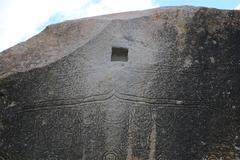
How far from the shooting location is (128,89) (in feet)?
10.8

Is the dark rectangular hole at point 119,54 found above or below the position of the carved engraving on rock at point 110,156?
above

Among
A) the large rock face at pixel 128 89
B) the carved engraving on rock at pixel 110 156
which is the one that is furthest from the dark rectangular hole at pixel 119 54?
the carved engraving on rock at pixel 110 156

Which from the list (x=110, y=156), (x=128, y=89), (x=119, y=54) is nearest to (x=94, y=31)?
(x=119, y=54)

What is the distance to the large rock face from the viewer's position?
317 cm

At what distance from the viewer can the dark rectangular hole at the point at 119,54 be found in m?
3.41

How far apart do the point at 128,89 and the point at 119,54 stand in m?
0.25

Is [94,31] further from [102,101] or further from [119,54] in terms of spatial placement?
[102,101]

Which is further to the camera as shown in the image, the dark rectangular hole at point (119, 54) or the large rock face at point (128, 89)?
the dark rectangular hole at point (119, 54)

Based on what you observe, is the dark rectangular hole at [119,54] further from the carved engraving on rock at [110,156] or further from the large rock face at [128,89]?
the carved engraving on rock at [110,156]

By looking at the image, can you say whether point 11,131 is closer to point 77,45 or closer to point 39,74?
point 39,74

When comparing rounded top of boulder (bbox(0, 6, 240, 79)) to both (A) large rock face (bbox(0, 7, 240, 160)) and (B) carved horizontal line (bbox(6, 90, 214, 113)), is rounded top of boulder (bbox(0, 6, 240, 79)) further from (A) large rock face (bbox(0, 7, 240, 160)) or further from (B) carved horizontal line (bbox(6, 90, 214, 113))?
(B) carved horizontal line (bbox(6, 90, 214, 113))

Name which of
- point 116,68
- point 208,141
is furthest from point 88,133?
point 208,141

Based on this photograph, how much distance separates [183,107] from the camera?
3.23 metres

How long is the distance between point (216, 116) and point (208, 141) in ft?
0.50
